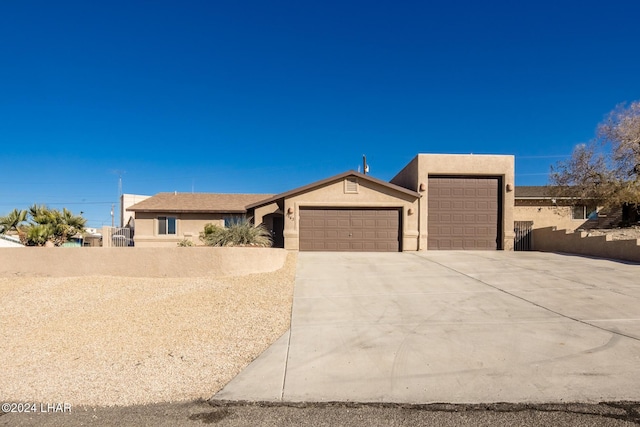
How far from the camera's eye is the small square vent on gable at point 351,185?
1841cm

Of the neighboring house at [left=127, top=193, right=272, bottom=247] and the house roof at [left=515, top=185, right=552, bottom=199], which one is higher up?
the house roof at [left=515, top=185, right=552, bottom=199]

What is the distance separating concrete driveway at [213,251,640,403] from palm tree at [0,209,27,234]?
56.3 feet

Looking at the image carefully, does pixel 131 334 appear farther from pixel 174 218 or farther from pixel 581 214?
pixel 581 214

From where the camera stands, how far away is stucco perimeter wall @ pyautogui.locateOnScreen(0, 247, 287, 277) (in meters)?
10.5

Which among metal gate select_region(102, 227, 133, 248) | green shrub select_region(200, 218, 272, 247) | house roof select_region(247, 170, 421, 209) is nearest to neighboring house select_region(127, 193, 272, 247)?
metal gate select_region(102, 227, 133, 248)

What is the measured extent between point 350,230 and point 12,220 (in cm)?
1731

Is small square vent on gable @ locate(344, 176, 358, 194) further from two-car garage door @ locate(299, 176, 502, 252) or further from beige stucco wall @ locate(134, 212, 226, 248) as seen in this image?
beige stucco wall @ locate(134, 212, 226, 248)

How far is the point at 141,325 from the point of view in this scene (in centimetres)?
644

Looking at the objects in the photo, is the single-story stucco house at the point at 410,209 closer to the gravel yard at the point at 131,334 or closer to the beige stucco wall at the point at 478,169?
Answer: the beige stucco wall at the point at 478,169

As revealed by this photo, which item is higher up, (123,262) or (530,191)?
(530,191)

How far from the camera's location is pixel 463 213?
752 inches

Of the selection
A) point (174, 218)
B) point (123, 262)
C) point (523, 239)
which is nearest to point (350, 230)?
point (523, 239)

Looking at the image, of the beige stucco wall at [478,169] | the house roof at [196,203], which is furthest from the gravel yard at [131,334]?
the house roof at [196,203]

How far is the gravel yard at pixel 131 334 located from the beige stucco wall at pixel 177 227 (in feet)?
46.1
